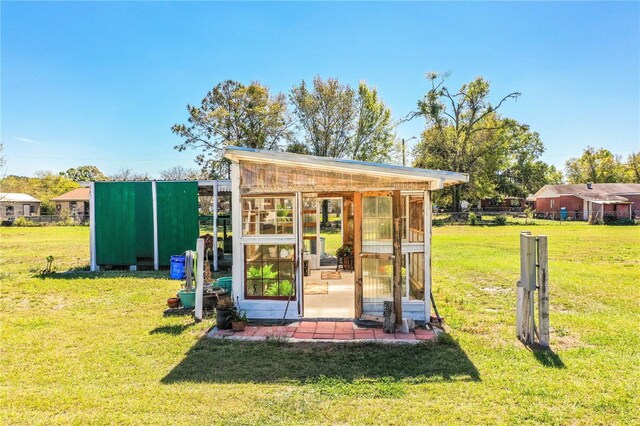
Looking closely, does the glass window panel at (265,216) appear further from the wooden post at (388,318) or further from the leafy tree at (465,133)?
the leafy tree at (465,133)

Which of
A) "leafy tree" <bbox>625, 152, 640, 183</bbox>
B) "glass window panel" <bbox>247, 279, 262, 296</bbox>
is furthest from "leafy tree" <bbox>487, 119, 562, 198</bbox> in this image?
"glass window panel" <bbox>247, 279, 262, 296</bbox>

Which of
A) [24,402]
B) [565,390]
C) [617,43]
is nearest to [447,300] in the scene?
[565,390]

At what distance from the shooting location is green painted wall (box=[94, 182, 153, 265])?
11688 mm

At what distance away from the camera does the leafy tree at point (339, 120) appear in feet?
88.5

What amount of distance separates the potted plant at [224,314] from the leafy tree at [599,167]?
61.6 m

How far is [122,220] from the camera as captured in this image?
11.7 metres

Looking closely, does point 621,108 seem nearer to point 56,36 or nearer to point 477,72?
point 477,72

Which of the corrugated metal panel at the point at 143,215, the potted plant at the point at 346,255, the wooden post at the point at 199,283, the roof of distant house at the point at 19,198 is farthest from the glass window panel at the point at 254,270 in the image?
the roof of distant house at the point at 19,198

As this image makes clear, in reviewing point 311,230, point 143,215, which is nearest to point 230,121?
point 143,215

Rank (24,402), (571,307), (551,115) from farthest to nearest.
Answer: (551,115), (571,307), (24,402)

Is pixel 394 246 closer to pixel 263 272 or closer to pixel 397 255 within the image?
pixel 397 255

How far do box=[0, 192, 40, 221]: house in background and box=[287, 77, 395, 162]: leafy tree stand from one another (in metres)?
35.7

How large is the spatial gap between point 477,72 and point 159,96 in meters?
27.9

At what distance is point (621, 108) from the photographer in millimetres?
24125
